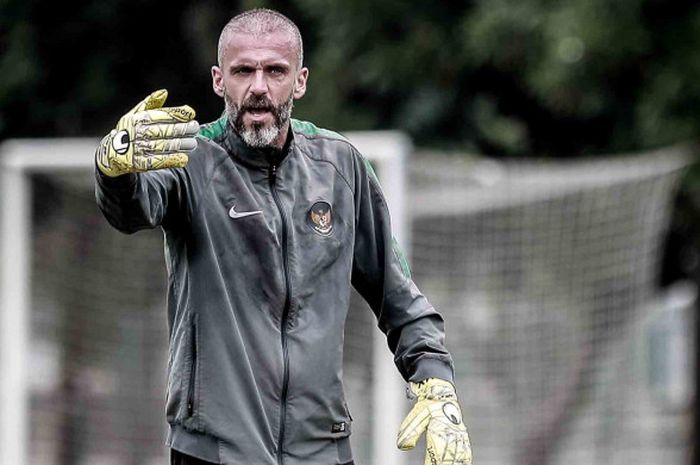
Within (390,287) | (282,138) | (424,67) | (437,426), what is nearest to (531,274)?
(424,67)

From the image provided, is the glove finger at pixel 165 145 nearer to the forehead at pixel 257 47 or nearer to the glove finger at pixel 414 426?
the forehead at pixel 257 47

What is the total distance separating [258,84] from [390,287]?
0.73 meters

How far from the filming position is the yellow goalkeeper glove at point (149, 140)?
4273 millimetres

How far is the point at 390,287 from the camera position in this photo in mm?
4977

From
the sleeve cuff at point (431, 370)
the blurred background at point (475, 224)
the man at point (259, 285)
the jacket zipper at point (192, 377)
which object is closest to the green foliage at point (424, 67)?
the blurred background at point (475, 224)

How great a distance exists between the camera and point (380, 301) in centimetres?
502

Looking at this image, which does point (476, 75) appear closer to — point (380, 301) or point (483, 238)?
point (483, 238)

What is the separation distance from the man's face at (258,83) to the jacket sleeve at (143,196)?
21 centimetres

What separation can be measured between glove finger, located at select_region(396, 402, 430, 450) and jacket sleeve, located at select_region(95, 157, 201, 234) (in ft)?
→ 2.79

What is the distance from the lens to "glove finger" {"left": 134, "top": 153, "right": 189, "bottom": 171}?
4.29 meters

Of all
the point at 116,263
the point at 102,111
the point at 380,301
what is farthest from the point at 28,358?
the point at 380,301

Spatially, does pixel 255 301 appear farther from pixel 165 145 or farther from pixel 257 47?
pixel 257 47

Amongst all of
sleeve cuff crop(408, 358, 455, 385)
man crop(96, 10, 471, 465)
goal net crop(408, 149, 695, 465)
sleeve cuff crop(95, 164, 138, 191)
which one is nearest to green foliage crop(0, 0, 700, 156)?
goal net crop(408, 149, 695, 465)

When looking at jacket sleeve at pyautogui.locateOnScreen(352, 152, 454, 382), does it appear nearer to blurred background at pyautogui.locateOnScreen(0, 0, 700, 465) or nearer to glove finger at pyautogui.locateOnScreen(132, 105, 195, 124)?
glove finger at pyautogui.locateOnScreen(132, 105, 195, 124)
